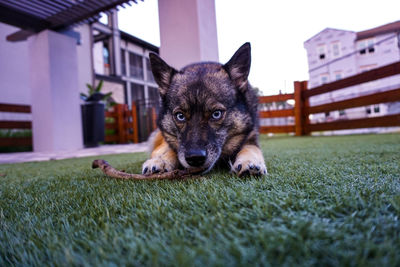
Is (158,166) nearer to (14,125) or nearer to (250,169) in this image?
(250,169)

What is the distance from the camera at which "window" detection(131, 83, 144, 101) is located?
2081 cm

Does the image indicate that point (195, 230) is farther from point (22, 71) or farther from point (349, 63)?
point (349, 63)

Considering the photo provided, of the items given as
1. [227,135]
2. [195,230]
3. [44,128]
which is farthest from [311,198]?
[44,128]

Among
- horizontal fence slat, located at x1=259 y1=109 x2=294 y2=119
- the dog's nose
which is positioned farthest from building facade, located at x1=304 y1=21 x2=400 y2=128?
the dog's nose

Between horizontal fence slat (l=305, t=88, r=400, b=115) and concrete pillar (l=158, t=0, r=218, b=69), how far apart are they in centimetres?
443

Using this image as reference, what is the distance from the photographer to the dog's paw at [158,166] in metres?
1.65

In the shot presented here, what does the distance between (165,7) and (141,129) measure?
7.17 metres

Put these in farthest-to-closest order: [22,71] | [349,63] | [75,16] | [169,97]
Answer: [349,63] < [22,71] < [75,16] < [169,97]

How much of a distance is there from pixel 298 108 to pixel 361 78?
2.45m

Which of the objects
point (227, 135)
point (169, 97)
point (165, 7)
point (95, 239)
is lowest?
point (95, 239)

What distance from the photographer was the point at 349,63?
18.1 metres

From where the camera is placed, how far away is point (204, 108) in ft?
5.93

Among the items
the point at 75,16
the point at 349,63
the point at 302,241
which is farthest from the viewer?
the point at 349,63

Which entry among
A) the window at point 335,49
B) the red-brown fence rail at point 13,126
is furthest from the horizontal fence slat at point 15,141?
the window at point 335,49
